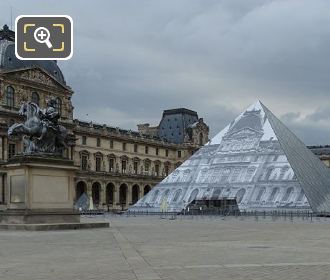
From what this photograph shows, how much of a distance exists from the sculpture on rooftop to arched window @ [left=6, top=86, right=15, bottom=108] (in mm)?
48203

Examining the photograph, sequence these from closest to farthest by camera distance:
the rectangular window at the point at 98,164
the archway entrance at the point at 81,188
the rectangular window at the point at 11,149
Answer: the rectangular window at the point at 11,149 < the archway entrance at the point at 81,188 < the rectangular window at the point at 98,164

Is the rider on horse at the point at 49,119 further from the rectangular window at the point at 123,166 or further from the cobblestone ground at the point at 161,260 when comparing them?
the rectangular window at the point at 123,166

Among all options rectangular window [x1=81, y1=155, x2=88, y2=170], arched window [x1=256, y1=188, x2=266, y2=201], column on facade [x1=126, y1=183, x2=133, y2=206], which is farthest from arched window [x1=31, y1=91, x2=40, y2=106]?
arched window [x1=256, y1=188, x2=266, y2=201]

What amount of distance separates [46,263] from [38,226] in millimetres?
11211

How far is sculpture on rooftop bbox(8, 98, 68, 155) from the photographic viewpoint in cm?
2438

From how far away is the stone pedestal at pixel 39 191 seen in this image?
76.6 feet

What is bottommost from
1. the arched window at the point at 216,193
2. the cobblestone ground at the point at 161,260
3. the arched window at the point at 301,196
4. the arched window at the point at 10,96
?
the cobblestone ground at the point at 161,260

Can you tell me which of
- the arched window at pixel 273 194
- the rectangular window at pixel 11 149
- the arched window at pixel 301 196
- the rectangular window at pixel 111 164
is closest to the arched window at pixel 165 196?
the arched window at pixel 273 194

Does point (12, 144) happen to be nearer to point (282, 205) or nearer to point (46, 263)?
point (282, 205)

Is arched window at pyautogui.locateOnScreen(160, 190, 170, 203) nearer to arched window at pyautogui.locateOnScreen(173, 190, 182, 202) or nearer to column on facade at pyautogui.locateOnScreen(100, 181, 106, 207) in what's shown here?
arched window at pyautogui.locateOnScreen(173, 190, 182, 202)

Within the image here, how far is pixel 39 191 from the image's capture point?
23.6m

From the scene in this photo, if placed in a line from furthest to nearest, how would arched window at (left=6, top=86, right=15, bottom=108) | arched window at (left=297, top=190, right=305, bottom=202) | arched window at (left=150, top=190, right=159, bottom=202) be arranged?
1. arched window at (left=6, top=86, right=15, bottom=108)
2. arched window at (left=150, top=190, right=159, bottom=202)
3. arched window at (left=297, top=190, right=305, bottom=202)

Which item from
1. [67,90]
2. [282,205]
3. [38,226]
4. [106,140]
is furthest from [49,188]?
[106,140]

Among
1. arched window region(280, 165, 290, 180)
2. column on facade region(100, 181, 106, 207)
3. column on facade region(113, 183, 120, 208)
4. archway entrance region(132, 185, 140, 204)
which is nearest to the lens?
arched window region(280, 165, 290, 180)
